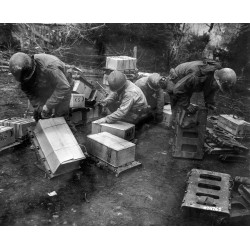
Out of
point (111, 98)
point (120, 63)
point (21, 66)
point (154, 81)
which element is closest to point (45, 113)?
point (21, 66)

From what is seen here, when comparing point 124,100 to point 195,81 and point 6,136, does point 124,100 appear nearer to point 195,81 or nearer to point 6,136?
point 195,81

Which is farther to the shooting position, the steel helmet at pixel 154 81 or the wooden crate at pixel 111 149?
the steel helmet at pixel 154 81

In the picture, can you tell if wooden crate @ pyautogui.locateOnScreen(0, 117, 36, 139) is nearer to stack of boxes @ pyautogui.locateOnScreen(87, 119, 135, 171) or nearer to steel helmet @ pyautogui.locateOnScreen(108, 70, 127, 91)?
stack of boxes @ pyautogui.locateOnScreen(87, 119, 135, 171)

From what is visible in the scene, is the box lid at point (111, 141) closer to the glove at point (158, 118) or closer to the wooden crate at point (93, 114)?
the wooden crate at point (93, 114)

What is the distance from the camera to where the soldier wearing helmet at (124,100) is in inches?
237

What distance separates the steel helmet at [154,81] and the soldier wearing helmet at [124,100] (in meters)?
0.76

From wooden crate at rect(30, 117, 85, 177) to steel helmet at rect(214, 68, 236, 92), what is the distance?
2.79m

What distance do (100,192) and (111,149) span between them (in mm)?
751

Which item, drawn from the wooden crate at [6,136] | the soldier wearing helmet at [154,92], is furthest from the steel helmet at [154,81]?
the wooden crate at [6,136]

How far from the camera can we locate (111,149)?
5.02 meters

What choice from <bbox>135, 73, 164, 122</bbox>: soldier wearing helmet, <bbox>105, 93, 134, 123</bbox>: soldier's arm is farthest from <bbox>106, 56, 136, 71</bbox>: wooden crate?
<bbox>105, 93, 134, 123</bbox>: soldier's arm

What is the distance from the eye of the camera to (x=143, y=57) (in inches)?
440

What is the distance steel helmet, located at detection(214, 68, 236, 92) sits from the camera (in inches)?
207

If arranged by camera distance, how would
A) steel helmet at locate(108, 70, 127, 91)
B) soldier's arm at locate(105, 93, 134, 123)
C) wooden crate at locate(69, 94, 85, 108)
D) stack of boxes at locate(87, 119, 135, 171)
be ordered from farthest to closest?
wooden crate at locate(69, 94, 85, 108)
steel helmet at locate(108, 70, 127, 91)
soldier's arm at locate(105, 93, 134, 123)
stack of boxes at locate(87, 119, 135, 171)
